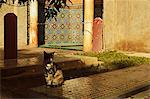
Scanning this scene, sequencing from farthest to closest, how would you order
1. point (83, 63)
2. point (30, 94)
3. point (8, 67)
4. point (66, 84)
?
point (83, 63) → point (8, 67) → point (66, 84) → point (30, 94)

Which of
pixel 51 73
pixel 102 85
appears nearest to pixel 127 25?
pixel 102 85

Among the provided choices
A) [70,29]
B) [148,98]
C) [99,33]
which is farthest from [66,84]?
[70,29]

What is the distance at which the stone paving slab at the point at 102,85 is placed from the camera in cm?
683

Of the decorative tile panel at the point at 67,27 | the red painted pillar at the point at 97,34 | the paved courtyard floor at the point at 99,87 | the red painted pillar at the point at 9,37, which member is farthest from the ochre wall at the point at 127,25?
the red painted pillar at the point at 9,37

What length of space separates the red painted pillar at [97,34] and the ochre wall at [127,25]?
22.3 inches

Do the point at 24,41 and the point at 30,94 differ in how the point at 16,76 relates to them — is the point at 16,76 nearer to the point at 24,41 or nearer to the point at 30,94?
the point at 30,94

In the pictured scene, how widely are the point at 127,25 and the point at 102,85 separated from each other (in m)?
7.96

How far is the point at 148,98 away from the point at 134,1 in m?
8.81

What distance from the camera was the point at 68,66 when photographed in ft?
32.7

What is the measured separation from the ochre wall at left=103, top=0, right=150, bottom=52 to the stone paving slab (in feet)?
17.0

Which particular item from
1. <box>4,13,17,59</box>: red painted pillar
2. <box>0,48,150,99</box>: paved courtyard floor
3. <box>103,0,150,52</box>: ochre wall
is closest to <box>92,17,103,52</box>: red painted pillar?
<box>103,0,150,52</box>: ochre wall

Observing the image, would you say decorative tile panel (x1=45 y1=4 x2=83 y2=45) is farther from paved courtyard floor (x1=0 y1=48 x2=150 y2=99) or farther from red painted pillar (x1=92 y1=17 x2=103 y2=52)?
paved courtyard floor (x1=0 y1=48 x2=150 y2=99)

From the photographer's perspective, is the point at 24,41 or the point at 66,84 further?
the point at 24,41

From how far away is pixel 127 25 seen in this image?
1530 centimetres
